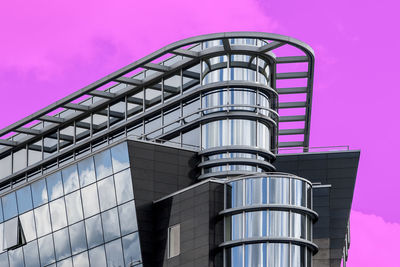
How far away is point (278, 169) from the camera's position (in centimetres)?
8469

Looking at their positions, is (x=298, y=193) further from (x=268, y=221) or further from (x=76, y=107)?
(x=76, y=107)

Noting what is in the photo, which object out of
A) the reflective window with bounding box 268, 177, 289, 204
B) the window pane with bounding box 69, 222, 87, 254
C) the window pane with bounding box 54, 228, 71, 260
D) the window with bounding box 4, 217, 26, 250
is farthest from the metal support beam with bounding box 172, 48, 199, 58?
the window with bounding box 4, 217, 26, 250

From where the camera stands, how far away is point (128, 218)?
249 ft

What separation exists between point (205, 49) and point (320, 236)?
14786 mm

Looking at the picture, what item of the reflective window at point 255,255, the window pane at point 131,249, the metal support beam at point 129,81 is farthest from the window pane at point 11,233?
the reflective window at point 255,255

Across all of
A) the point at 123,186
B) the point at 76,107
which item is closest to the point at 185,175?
the point at 123,186

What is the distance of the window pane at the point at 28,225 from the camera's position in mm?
83081

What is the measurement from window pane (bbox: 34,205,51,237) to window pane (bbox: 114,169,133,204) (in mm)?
7355

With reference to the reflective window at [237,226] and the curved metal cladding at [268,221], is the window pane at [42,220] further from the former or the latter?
the reflective window at [237,226]

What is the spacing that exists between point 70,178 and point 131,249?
25.2ft

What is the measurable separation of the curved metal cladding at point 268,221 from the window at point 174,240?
11.0ft

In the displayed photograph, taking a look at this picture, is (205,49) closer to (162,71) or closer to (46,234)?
(162,71)

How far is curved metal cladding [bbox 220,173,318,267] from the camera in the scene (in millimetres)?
71125

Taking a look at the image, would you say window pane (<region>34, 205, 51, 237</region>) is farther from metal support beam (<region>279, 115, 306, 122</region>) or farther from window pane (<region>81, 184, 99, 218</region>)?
metal support beam (<region>279, 115, 306, 122</region>)
